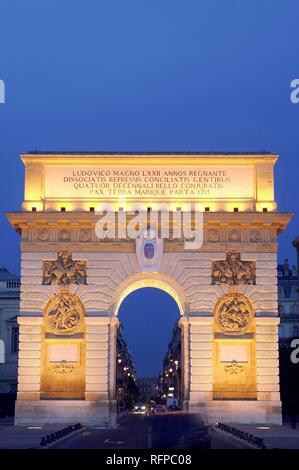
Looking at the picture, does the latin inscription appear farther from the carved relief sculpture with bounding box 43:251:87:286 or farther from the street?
the street

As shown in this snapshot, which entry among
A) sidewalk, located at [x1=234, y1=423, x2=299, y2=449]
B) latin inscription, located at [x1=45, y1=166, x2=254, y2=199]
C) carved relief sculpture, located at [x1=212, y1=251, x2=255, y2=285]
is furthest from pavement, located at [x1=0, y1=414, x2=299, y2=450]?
latin inscription, located at [x1=45, y1=166, x2=254, y2=199]

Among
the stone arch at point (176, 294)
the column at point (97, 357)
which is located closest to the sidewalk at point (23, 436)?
the column at point (97, 357)

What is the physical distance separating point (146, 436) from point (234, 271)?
10.7 m

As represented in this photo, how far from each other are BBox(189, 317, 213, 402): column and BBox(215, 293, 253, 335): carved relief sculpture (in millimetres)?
645

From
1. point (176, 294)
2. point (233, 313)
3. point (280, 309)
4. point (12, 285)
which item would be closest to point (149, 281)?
point (176, 294)

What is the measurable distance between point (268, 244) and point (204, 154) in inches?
205

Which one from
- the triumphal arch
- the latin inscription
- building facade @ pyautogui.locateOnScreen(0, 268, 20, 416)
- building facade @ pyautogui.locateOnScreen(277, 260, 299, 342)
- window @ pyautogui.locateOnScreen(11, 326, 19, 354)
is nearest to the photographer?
the triumphal arch

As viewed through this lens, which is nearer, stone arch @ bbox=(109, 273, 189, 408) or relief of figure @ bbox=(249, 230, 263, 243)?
stone arch @ bbox=(109, 273, 189, 408)

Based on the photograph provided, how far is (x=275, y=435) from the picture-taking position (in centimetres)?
3166

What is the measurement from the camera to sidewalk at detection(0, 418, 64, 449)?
26.0 m

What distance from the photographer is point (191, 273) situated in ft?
130

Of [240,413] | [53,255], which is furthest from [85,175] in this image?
[240,413]

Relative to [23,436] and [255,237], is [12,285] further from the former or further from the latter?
[23,436]

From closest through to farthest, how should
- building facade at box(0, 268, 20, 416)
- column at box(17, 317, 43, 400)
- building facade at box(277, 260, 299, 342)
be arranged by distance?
column at box(17, 317, 43, 400) < building facade at box(0, 268, 20, 416) < building facade at box(277, 260, 299, 342)
